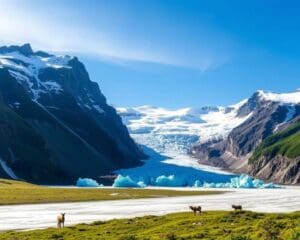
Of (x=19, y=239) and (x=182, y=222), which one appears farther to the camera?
(x=182, y=222)

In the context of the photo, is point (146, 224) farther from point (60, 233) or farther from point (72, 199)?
point (72, 199)

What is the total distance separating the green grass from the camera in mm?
49531

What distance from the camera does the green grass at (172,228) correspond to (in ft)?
163

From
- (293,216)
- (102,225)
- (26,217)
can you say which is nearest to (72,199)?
(26,217)

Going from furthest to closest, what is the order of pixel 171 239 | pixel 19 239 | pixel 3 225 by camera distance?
pixel 3 225
pixel 19 239
pixel 171 239

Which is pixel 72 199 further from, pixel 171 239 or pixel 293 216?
pixel 171 239

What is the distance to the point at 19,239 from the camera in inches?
2083

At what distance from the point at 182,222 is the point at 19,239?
17.6 meters

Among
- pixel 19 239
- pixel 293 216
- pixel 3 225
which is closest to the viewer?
pixel 19 239

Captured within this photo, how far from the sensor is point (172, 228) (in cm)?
5772

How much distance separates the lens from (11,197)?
130m

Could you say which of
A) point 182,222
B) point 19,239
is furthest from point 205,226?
point 19,239

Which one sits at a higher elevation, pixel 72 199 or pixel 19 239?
pixel 72 199

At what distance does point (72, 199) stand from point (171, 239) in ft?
306
